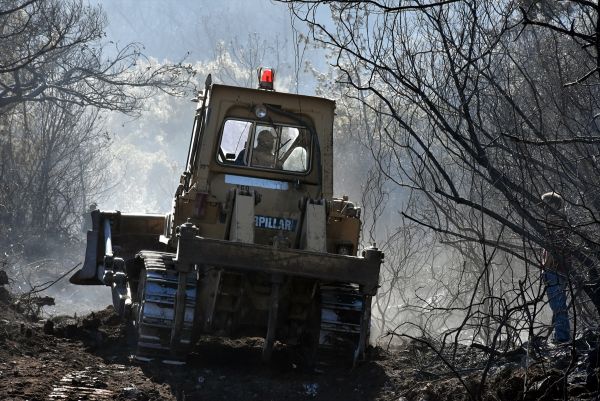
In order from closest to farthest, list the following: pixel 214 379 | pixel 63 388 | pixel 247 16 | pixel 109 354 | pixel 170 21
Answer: pixel 63 388 < pixel 214 379 < pixel 109 354 < pixel 247 16 < pixel 170 21

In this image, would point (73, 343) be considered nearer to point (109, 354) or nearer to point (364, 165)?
point (109, 354)

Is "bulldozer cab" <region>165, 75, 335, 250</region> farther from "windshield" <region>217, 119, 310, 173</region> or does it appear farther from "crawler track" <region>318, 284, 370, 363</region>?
"crawler track" <region>318, 284, 370, 363</region>

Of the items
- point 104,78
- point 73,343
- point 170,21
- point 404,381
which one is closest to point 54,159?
point 104,78

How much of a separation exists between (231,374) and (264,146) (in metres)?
2.43

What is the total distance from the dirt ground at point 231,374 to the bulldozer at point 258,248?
11.3 inches

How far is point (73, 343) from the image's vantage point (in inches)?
433

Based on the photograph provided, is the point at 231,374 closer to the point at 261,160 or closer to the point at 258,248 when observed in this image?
the point at 258,248

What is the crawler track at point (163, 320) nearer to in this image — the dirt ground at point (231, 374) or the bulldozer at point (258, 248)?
the bulldozer at point (258, 248)

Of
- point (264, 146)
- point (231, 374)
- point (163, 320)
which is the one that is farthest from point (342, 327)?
point (264, 146)

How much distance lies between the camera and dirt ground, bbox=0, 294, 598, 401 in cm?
778

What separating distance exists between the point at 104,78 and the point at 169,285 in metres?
16.9

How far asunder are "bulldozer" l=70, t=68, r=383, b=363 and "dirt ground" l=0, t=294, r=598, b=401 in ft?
0.94

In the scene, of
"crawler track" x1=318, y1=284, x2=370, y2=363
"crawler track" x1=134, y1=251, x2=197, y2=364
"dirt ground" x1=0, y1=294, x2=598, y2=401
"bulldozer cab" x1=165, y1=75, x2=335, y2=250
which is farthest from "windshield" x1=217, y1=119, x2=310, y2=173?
"dirt ground" x1=0, y1=294, x2=598, y2=401

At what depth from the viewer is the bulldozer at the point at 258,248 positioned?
951 cm
